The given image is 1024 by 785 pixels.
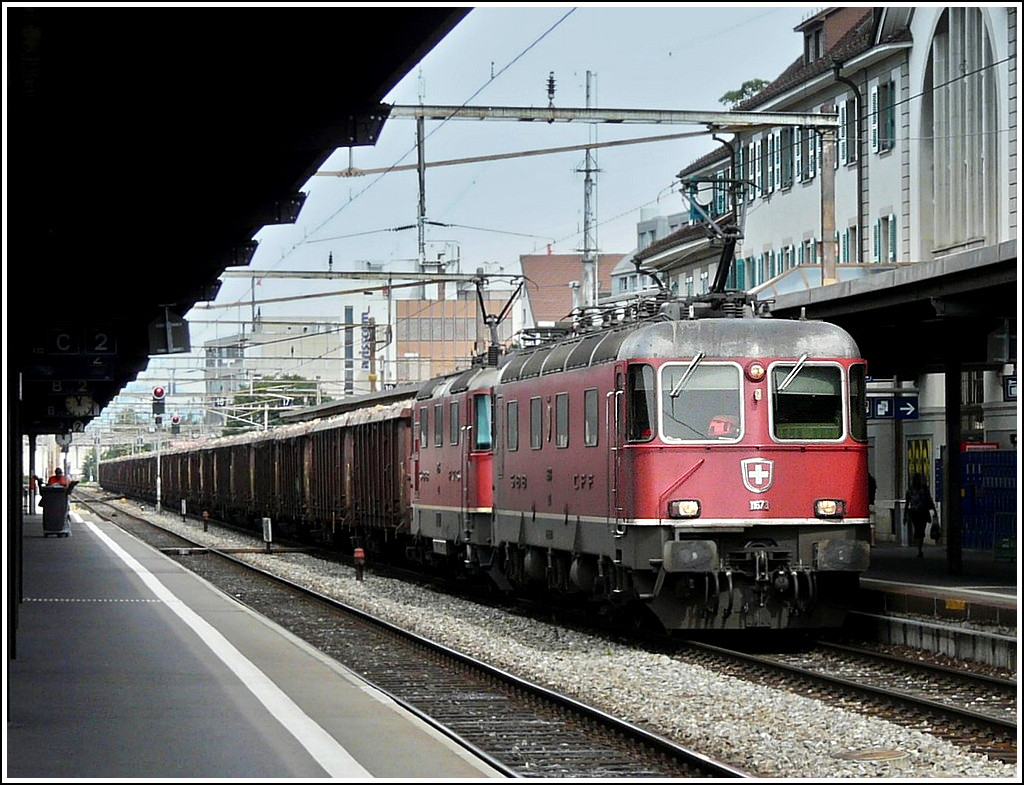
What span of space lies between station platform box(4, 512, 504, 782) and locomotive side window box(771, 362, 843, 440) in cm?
501

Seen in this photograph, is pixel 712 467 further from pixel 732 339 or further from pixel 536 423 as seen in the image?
pixel 536 423

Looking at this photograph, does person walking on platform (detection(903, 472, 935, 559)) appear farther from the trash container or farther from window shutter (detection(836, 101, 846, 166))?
the trash container

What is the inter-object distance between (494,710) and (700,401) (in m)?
4.71

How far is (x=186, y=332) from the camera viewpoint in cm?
2897

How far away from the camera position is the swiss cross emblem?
17.2 meters

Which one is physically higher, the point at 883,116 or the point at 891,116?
the point at 883,116

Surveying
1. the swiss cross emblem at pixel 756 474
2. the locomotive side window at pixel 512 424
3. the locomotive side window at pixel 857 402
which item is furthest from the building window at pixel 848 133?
the swiss cross emblem at pixel 756 474

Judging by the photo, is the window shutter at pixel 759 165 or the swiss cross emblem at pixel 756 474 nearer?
the swiss cross emblem at pixel 756 474

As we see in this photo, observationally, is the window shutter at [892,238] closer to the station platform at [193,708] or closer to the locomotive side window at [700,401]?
the station platform at [193,708]

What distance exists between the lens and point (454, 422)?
84.8 ft

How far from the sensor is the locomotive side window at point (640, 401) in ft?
56.6

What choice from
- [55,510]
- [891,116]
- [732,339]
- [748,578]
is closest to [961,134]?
[891,116]

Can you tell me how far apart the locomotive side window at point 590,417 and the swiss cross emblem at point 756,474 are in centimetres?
184

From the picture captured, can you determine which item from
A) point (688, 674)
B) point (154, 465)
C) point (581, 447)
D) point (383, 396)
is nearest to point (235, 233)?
point (581, 447)
